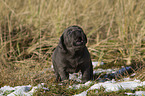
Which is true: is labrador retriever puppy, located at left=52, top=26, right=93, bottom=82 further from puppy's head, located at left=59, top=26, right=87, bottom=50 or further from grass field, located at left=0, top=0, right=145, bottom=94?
grass field, located at left=0, top=0, right=145, bottom=94

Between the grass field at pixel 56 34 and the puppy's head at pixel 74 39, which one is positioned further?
the grass field at pixel 56 34

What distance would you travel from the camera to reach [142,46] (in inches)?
218

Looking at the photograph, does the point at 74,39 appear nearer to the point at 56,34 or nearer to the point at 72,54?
the point at 72,54

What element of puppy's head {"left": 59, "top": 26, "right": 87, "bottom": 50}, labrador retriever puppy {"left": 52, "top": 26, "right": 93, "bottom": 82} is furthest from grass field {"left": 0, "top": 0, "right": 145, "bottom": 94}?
puppy's head {"left": 59, "top": 26, "right": 87, "bottom": 50}

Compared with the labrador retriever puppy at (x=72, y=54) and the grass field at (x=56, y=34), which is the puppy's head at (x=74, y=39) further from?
the grass field at (x=56, y=34)

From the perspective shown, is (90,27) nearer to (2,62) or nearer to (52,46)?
(52,46)

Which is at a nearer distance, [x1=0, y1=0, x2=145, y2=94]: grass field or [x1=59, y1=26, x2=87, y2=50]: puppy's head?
[x1=59, y1=26, x2=87, y2=50]: puppy's head

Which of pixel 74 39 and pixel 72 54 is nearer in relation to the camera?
pixel 74 39

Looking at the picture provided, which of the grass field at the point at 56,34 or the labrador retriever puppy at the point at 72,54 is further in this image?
the grass field at the point at 56,34

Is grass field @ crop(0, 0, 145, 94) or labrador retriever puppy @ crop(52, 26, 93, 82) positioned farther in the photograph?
grass field @ crop(0, 0, 145, 94)

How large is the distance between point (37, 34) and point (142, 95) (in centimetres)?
387

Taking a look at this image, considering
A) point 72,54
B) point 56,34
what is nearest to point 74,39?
point 72,54

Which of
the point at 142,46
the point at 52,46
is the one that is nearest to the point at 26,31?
the point at 52,46

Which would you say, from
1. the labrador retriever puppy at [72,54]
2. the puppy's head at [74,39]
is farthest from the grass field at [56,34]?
the puppy's head at [74,39]
